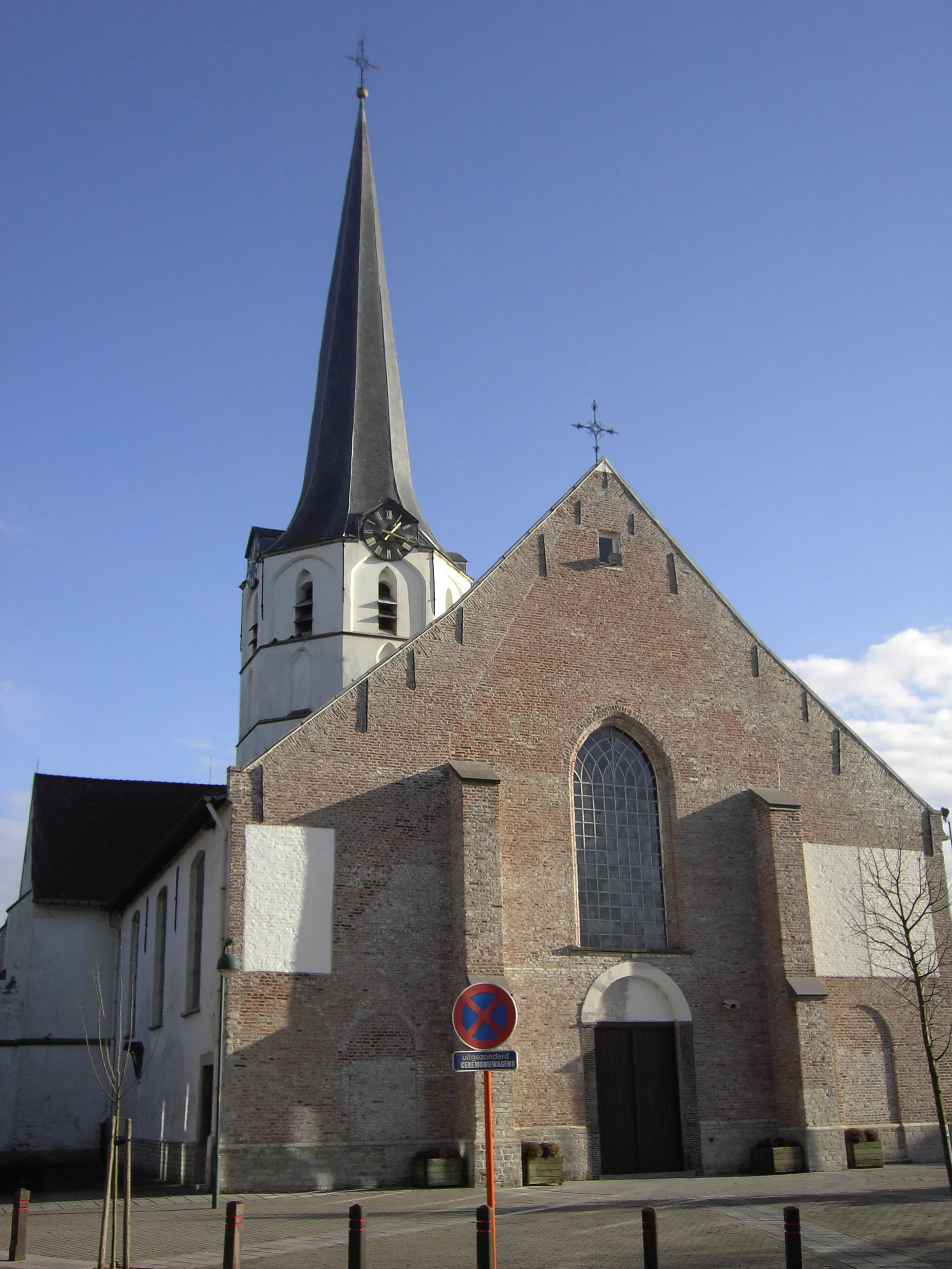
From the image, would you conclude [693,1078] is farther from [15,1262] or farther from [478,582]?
[15,1262]

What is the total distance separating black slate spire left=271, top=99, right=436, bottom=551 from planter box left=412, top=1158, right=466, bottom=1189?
1648 cm

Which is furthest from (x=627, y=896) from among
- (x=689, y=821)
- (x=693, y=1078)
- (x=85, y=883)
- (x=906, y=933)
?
(x=85, y=883)

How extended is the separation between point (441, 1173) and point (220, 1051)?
11.6 ft

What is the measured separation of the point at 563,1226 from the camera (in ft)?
42.9

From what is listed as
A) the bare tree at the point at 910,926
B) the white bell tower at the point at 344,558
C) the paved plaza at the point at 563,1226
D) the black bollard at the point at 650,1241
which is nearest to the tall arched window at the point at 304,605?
the white bell tower at the point at 344,558

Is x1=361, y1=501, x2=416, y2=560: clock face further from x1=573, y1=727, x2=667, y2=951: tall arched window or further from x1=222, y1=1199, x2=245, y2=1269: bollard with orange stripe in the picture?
x1=222, y1=1199, x2=245, y2=1269: bollard with orange stripe

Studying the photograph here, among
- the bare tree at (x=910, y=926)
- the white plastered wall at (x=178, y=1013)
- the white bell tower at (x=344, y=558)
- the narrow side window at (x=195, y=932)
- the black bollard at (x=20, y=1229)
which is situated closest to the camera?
the black bollard at (x=20, y=1229)

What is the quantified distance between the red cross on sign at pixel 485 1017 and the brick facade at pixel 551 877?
8115 millimetres

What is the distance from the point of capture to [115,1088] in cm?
1237

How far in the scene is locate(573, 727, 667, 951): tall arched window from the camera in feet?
65.7

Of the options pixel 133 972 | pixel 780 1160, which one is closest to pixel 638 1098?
pixel 780 1160

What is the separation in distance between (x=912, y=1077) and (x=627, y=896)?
5.67 m

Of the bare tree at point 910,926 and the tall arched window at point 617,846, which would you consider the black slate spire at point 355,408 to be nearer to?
the tall arched window at point 617,846

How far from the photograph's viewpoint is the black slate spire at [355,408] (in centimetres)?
3111
